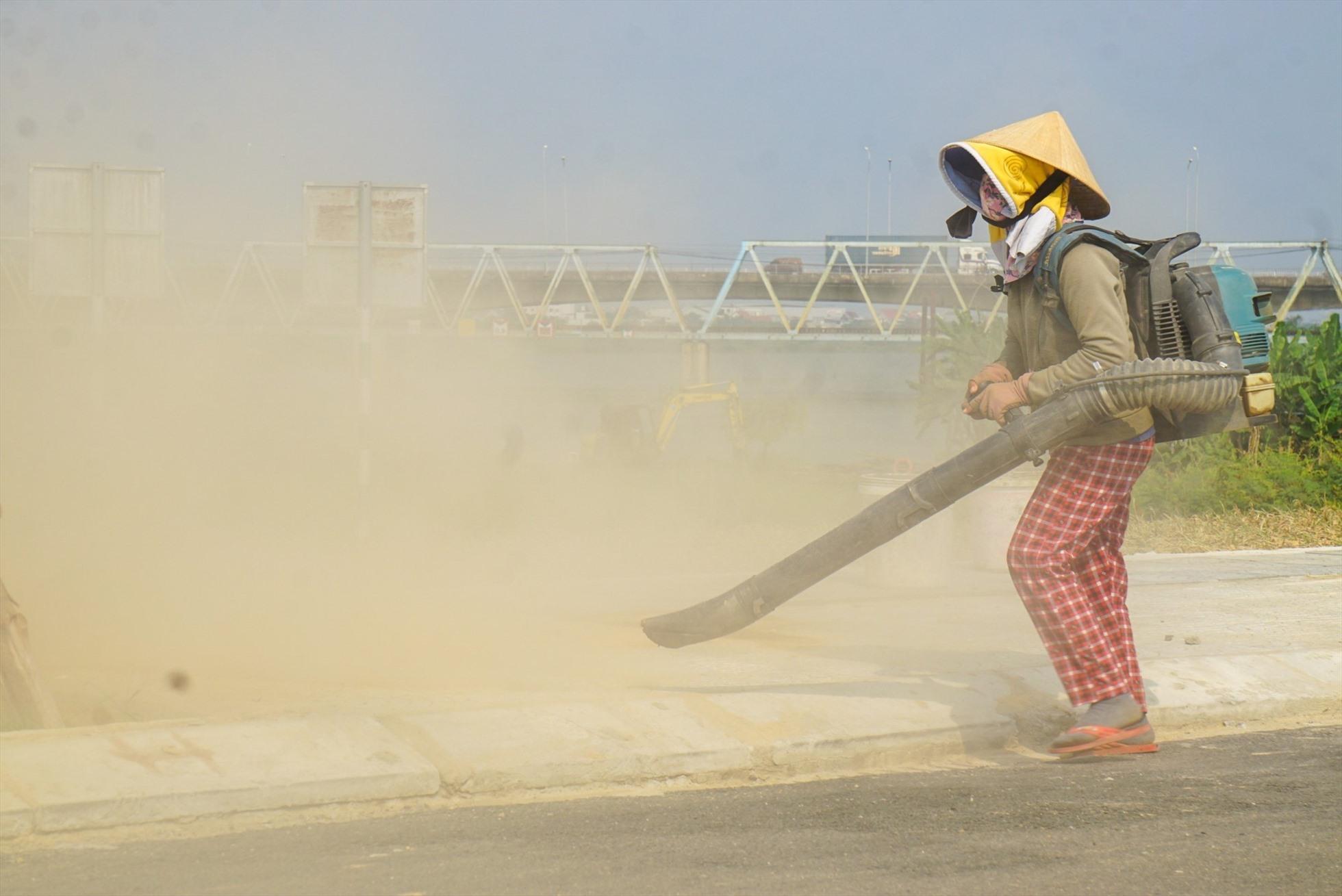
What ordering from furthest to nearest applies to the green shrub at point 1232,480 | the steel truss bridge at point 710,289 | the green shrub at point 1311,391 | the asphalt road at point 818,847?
the steel truss bridge at point 710,289 → the green shrub at point 1311,391 → the green shrub at point 1232,480 → the asphalt road at point 818,847

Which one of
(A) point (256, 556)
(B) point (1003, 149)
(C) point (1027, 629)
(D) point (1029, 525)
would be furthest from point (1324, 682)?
(A) point (256, 556)

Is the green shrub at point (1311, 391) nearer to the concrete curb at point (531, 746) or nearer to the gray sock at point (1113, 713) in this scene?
the concrete curb at point (531, 746)

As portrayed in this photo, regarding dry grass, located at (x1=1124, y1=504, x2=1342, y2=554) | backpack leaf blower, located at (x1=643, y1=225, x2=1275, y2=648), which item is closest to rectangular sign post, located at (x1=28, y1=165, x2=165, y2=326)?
dry grass, located at (x1=1124, y1=504, x2=1342, y2=554)

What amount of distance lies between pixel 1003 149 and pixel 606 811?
2554 millimetres

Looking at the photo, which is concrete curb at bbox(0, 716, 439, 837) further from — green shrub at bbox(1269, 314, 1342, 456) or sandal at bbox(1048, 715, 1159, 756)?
→ green shrub at bbox(1269, 314, 1342, 456)

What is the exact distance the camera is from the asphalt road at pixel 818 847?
12.0 feet

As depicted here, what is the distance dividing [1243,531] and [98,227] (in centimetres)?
1091

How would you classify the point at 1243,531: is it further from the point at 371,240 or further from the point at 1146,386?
the point at 1146,386

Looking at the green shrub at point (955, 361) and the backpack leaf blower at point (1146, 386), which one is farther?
the green shrub at point (955, 361)

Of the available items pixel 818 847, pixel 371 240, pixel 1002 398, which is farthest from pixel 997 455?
pixel 371 240

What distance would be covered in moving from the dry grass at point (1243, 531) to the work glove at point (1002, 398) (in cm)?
766

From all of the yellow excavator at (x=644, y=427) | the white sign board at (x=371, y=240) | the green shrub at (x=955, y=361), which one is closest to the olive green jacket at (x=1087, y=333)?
the white sign board at (x=371, y=240)

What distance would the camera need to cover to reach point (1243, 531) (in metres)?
12.4

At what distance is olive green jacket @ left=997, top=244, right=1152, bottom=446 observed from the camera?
15.6ft
